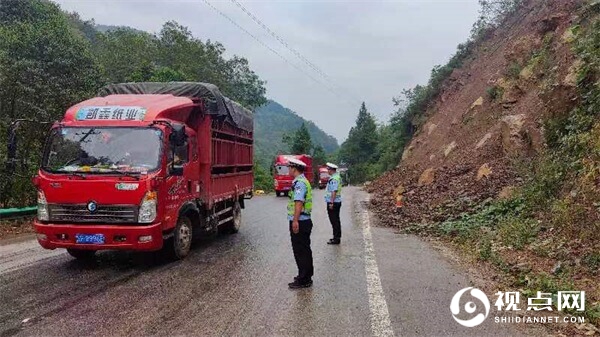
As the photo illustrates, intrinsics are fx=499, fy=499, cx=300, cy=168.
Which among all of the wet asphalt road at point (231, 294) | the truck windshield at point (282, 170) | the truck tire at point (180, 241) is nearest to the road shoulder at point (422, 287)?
the wet asphalt road at point (231, 294)

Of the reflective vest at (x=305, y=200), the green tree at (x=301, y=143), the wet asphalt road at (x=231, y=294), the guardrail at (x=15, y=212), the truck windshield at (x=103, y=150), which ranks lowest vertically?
the wet asphalt road at (x=231, y=294)

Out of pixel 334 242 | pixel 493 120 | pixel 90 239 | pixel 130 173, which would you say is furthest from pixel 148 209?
pixel 493 120

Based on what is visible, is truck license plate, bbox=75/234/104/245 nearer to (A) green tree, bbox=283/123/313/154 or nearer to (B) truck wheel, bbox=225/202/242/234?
(B) truck wheel, bbox=225/202/242/234

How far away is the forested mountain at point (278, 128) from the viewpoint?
422 feet

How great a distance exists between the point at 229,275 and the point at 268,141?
124627mm

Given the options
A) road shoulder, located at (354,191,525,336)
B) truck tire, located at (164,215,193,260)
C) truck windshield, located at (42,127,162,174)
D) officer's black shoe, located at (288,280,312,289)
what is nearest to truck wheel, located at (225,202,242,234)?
truck tire, located at (164,215,193,260)

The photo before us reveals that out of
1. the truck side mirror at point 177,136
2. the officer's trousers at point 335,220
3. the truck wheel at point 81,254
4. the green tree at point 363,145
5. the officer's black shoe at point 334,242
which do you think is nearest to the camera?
the truck side mirror at point 177,136

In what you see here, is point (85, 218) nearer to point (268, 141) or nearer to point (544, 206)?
point (544, 206)

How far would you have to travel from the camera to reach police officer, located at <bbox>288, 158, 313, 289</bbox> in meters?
6.66

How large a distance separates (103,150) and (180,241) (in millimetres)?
1939

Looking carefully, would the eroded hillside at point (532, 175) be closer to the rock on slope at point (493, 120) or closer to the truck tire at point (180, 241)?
the rock on slope at point (493, 120)

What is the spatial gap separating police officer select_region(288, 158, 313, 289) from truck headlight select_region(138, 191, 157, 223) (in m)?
2.06

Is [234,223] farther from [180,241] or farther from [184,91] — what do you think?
[184,91]

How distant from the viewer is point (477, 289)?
6.48 m
